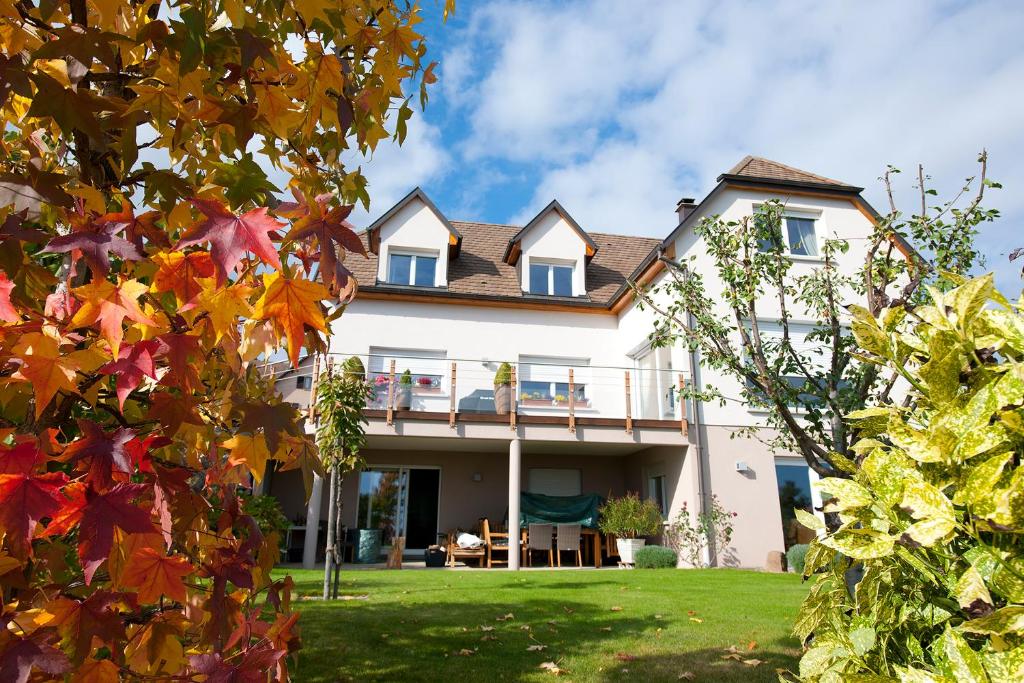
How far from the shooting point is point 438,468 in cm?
1653

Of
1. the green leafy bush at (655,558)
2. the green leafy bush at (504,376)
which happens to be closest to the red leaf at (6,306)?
the green leafy bush at (504,376)

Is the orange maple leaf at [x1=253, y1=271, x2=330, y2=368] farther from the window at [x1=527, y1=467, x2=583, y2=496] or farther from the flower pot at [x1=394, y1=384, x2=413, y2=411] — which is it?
the window at [x1=527, y1=467, x2=583, y2=496]

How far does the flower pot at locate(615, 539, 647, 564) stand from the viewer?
13633 millimetres

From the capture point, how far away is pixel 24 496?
87 cm

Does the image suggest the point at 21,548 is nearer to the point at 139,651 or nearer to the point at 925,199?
the point at 139,651

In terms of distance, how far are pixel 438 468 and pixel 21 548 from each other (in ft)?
52.8

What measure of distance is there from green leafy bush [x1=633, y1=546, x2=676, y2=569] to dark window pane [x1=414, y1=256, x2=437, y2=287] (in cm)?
946

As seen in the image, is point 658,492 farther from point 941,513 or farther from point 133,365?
point 133,365

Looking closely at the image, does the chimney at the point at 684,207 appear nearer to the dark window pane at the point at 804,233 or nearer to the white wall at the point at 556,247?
the dark window pane at the point at 804,233

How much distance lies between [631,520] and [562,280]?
7749 mm

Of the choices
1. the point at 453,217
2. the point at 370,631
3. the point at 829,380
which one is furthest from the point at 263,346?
the point at 453,217

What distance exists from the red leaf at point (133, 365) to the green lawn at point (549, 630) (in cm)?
378

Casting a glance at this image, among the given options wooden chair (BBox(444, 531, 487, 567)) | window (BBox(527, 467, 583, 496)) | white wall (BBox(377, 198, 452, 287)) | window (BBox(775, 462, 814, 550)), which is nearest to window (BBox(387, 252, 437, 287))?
white wall (BBox(377, 198, 452, 287))

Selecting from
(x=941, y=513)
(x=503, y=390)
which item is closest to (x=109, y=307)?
(x=941, y=513)
